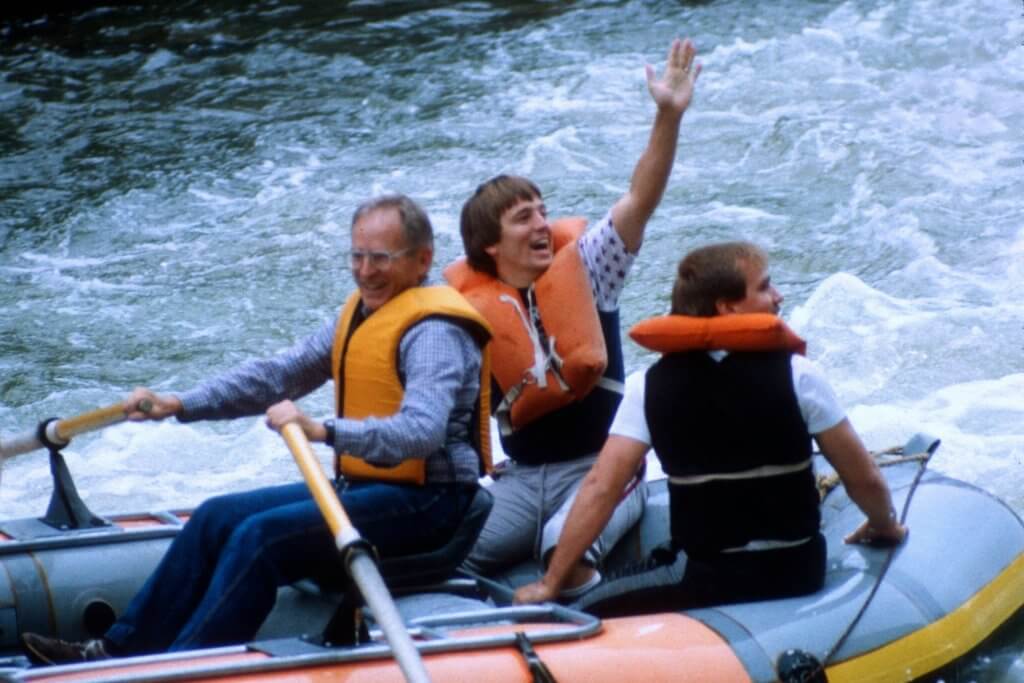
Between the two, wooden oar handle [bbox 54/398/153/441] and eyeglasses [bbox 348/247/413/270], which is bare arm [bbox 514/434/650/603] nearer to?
eyeglasses [bbox 348/247/413/270]

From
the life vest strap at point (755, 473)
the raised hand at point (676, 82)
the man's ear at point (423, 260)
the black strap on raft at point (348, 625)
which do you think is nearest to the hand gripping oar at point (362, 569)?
the black strap on raft at point (348, 625)

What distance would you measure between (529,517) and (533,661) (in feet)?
2.24

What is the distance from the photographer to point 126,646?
3.14 m

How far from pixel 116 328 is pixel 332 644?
186 inches

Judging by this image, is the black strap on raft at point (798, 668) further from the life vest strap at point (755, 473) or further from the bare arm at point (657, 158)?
the bare arm at point (657, 158)

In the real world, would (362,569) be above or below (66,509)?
above

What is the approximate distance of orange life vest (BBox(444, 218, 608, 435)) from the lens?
355 cm

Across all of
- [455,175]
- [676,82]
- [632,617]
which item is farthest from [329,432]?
[455,175]

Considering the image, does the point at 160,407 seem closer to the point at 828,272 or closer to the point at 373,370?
the point at 373,370

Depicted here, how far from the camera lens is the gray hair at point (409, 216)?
320cm

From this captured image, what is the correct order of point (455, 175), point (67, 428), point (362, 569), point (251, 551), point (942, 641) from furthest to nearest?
point (455, 175)
point (67, 428)
point (942, 641)
point (251, 551)
point (362, 569)

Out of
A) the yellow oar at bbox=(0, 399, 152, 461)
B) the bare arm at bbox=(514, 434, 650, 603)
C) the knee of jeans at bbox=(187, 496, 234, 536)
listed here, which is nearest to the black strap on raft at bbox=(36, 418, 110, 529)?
the yellow oar at bbox=(0, 399, 152, 461)

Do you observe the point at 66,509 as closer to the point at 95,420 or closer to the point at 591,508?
the point at 95,420

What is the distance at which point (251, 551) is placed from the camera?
3053 millimetres
